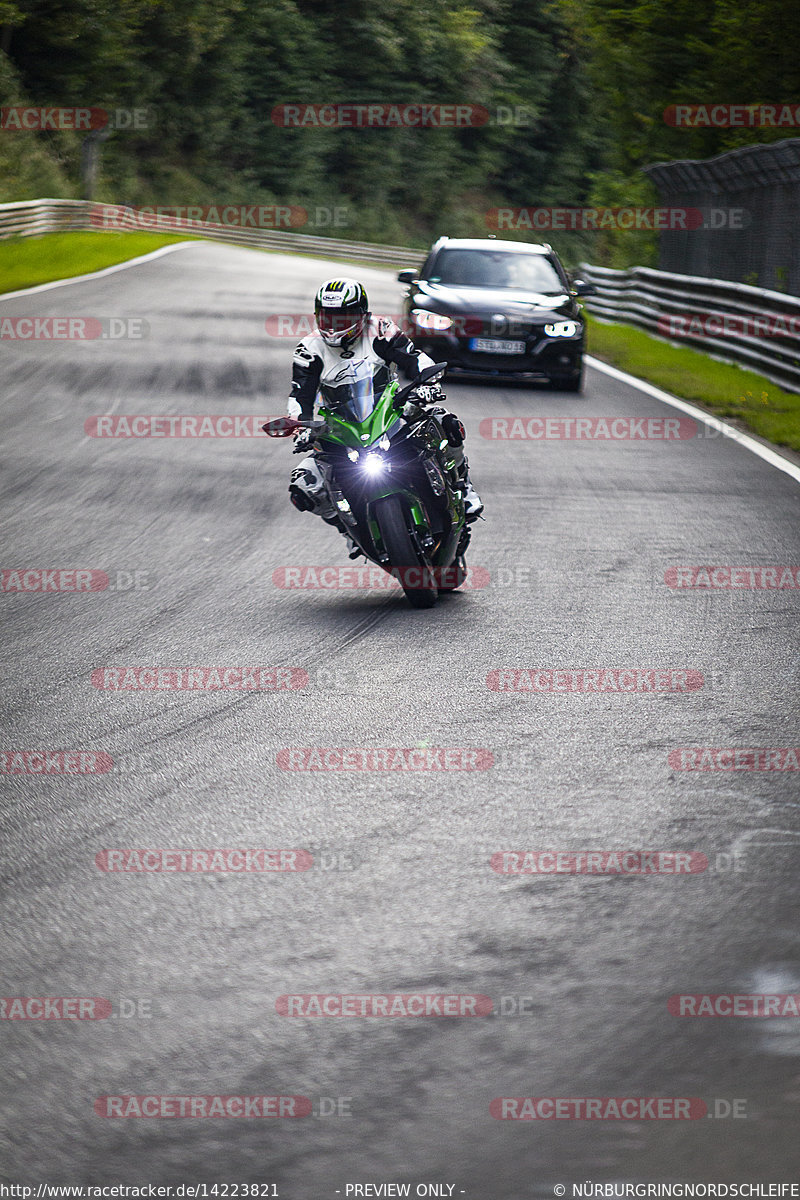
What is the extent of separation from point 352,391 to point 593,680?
2184 mm

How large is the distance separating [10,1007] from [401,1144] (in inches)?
44.9

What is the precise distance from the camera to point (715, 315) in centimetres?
2119

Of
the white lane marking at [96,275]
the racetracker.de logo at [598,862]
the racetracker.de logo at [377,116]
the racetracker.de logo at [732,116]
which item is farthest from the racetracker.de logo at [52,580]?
the racetracker.de logo at [377,116]

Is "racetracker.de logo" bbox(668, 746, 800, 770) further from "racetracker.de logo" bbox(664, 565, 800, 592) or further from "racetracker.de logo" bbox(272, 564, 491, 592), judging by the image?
"racetracker.de logo" bbox(664, 565, 800, 592)

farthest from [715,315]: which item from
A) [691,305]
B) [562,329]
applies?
[562,329]

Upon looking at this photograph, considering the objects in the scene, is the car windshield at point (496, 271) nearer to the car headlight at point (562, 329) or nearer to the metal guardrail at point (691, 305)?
the car headlight at point (562, 329)

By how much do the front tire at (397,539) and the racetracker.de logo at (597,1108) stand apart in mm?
4734

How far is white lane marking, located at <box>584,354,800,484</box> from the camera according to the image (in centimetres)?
1329

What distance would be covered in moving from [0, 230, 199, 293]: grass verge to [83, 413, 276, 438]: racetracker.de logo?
38.8 ft

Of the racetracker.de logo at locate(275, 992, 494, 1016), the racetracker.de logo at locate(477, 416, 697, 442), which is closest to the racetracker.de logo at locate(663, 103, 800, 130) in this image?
the racetracker.de logo at locate(477, 416, 697, 442)

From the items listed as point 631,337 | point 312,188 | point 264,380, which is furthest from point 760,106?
point 312,188

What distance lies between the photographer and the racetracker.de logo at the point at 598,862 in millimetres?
4664

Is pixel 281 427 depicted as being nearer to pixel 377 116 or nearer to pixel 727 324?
pixel 727 324

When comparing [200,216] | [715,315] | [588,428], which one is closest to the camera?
[588,428]
